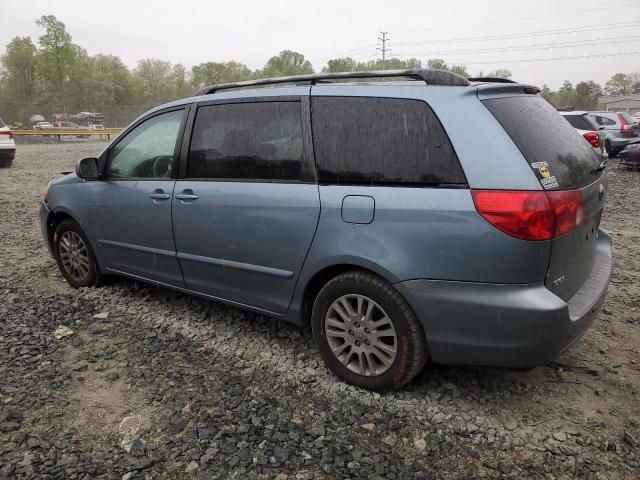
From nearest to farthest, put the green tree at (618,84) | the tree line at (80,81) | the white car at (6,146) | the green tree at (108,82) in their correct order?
the white car at (6,146)
the tree line at (80,81)
the green tree at (108,82)
the green tree at (618,84)

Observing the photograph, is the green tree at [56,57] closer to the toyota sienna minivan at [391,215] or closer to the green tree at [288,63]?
the green tree at [288,63]

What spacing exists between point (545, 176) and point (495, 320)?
74cm

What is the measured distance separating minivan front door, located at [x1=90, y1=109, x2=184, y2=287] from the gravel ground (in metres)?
0.47

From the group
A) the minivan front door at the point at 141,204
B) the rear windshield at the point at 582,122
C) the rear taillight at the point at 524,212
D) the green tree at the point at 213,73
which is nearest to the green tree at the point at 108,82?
the green tree at the point at 213,73

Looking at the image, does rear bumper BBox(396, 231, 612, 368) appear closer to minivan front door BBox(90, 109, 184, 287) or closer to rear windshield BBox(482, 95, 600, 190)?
rear windshield BBox(482, 95, 600, 190)

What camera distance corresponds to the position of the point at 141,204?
3973mm

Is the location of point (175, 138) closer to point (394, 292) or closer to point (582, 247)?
point (394, 292)

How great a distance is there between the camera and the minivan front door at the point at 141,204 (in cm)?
385

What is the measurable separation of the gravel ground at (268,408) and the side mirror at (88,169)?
1.15 metres

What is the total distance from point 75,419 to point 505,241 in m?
2.43

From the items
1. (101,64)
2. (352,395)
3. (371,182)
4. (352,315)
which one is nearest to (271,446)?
(352,395)

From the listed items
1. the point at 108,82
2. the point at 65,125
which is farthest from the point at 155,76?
the point at 65,125

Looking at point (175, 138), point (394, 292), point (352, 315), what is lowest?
point (352, 315)

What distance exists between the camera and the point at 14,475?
2.38 m
